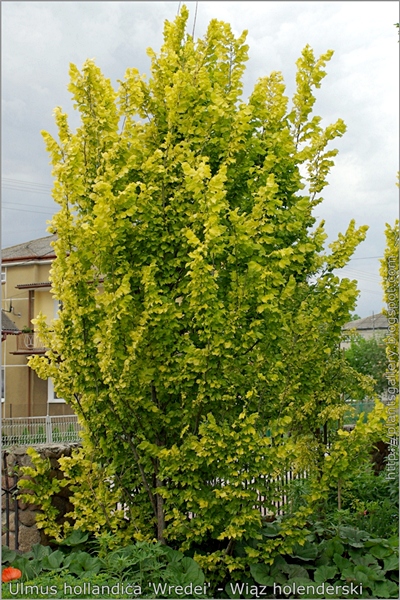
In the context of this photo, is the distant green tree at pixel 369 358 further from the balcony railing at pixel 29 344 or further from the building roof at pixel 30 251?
the building roof at pixel 30 251

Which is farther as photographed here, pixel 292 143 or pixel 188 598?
pixel 292 143

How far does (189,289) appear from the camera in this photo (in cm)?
420

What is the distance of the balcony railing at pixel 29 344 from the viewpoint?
1967 centimetres

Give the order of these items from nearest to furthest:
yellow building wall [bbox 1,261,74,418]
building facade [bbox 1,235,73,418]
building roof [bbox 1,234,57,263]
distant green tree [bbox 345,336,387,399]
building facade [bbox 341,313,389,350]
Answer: building roof [bbox 1,234,57,263] → building facade [bbox 1,235,73,418] → yellow building wall [bbox 1,261,74,418] → distant green tree [bbox 345,336,387,399] → building facade [bbox 341,313,389,350]

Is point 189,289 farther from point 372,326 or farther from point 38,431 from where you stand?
point 372,326

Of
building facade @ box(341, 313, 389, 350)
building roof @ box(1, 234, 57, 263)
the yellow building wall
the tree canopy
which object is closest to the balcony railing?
the yellow building wall

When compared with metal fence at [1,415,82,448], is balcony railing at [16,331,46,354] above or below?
above

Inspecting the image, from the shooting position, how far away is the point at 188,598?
374cm

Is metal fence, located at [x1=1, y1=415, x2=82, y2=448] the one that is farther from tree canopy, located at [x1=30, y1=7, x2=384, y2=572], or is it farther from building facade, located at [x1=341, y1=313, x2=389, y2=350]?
building facade, located at [x1=341, y1=313, x2=389, y2=350]

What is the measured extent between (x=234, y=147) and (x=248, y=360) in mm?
1484

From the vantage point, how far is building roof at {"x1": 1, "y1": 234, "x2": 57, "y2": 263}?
19453mm

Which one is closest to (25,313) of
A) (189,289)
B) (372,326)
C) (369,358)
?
(369,358)

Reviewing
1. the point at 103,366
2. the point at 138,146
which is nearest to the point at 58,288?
the point at 103,366

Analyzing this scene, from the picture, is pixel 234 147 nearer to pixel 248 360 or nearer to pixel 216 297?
pixel 216 297
